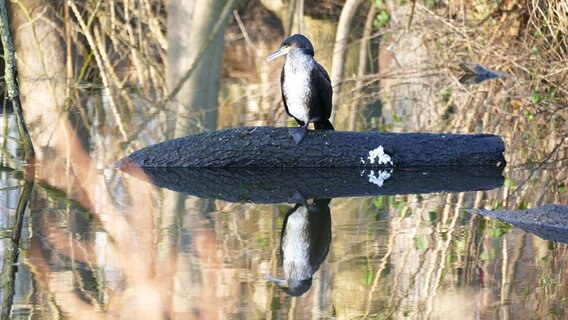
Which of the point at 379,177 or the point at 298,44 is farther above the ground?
the point at 298,44

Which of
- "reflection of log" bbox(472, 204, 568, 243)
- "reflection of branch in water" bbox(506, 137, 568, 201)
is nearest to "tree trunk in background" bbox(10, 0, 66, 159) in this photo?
"reflection of branch in water" bbox(506, 137, 568, 201)

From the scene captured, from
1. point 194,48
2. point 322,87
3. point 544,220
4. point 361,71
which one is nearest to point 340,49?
point 361,71

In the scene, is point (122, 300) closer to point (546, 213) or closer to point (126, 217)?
point (126, 217)

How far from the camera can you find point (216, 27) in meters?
10.7

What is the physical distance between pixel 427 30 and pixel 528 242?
6834 mm

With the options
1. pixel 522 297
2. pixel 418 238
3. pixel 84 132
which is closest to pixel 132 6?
pixel 84 132

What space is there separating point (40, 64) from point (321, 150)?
5528mm

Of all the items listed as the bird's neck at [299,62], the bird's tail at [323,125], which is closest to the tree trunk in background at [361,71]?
the bird's tail at [323,125]

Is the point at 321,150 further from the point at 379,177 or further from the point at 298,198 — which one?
the point at 298,198

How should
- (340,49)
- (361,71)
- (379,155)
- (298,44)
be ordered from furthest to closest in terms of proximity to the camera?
(340,49) < (361,71) < (379,155) < (298,44)

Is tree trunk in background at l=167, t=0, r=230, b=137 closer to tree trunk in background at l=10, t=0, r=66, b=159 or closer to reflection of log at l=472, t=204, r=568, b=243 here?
tree trunk in background at l=10, t=0, r=66, b=159

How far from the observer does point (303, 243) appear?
5.09m

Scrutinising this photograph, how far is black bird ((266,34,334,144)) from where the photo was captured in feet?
22.0

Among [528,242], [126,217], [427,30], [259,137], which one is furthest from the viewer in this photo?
[427,30]
